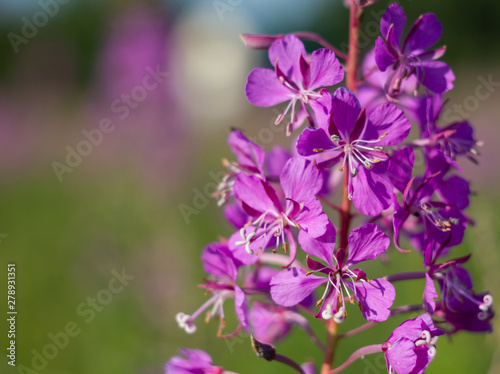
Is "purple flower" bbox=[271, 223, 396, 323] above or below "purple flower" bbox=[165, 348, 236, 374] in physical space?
above

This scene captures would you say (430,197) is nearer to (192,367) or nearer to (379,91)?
(379,91)

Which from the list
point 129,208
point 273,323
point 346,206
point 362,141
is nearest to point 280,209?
point 346,206

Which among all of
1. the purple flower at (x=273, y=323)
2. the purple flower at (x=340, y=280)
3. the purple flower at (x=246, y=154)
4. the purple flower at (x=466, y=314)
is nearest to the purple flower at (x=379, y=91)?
the purple flower at (x=246, y=154)

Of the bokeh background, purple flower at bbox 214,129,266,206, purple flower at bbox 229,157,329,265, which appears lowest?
the bokeh background

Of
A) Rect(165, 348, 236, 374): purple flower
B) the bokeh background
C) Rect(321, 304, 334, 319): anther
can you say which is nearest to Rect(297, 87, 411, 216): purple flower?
Rect(321, 304, 334, 319): anther

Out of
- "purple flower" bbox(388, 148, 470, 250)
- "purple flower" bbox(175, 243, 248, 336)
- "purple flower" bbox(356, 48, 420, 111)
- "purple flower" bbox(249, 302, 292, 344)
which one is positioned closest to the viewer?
"purple flower" bbox(388, 148, 470, 250)

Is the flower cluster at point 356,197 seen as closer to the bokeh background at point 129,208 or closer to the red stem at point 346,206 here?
the red stem at point 346,206

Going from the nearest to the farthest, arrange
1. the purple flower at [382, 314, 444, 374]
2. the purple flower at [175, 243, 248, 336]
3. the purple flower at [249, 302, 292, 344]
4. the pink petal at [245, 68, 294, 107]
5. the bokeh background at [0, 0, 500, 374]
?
the purple flower at [382, 314, 444, 374] < the purple flower at [175, 243, 248, 336] < the pink petal at [245, 68, 294, 107] < the purple flower at [249, 302, 292, 344] < the bokeh background at [0, 0, 500, 374]

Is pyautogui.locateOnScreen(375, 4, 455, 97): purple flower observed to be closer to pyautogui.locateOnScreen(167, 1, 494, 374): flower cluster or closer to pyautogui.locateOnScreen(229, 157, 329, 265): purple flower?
pyautogui.locateOnScreen(167, 1, 494, 374): flower cluster
